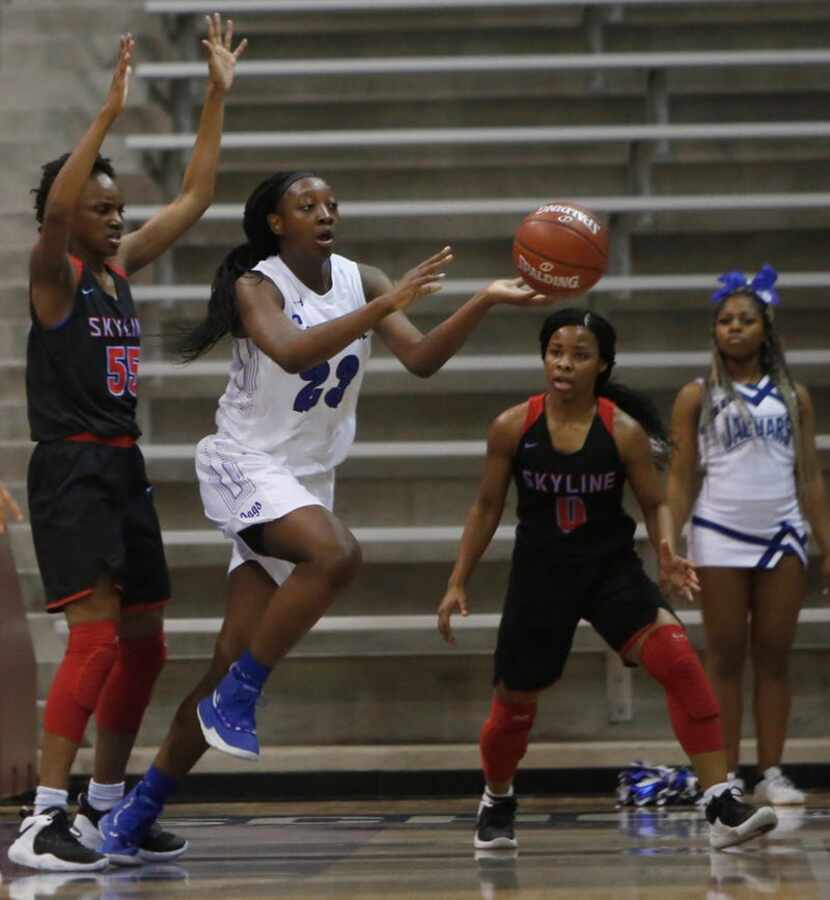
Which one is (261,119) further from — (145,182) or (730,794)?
(730,794)

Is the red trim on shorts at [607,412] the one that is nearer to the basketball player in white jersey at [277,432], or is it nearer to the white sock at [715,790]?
the basketball player in white jersey at [277,432]

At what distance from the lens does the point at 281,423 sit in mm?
4949

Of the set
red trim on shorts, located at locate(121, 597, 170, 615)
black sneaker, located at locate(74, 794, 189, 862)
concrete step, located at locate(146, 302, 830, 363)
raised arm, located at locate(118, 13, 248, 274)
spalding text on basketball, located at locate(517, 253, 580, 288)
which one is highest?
raised arm, located at locate(118, 13, 248, 274)

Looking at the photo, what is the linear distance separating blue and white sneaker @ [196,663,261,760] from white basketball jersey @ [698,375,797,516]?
2.44 meters

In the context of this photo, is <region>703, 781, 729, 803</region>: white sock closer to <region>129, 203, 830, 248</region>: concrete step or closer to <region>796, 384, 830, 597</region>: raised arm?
<region>796, 384, 830, 597</region>: raised arm

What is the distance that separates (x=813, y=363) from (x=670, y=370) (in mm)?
581

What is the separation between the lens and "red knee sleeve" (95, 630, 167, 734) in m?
4.98

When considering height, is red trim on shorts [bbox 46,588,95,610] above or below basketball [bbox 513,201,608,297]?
below

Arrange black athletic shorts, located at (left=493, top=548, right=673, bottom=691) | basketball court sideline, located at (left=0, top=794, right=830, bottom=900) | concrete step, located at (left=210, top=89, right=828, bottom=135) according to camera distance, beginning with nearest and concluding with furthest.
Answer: basketball court sideline, located at (left=0, top=794, right=830, bottom=900), black athletic shorts, located at (left=493, top=548, right=673, bottom=691), concrete step, located at (left=210, top=89, right=828, bottom=135)

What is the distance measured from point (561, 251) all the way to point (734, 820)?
1575mm

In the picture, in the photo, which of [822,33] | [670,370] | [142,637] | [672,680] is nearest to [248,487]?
[142,637]

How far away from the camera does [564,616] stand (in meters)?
5.15

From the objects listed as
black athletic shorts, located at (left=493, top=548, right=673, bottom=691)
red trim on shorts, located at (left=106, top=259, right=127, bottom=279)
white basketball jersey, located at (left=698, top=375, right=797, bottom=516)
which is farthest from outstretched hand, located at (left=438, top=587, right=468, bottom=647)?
white basketball jersey, located at (left=698, top=375, right=797, bottom=516)

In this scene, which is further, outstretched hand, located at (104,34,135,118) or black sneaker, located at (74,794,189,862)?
black sneaker, located at (74,794,189,862)
